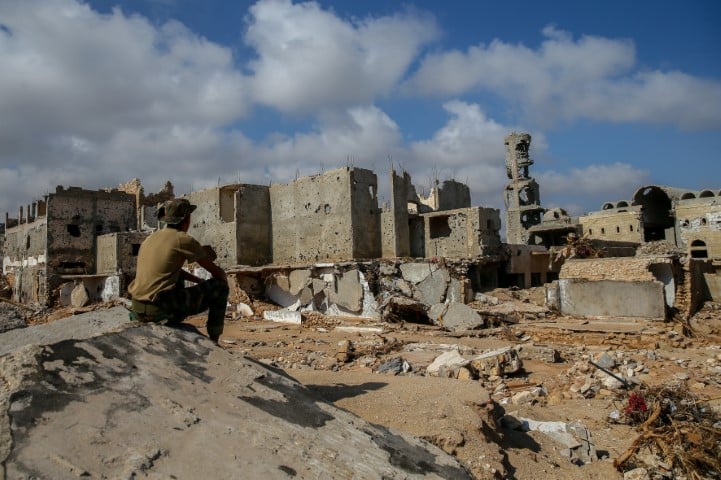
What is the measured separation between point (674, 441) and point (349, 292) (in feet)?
40.2

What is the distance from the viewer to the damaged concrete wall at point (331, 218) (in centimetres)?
1878

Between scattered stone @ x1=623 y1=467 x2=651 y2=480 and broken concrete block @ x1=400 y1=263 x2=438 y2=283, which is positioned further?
broken concrete block @ x1=400 y1=263 x2=438 y2=283

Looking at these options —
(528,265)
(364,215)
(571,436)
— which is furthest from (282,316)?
(571,436)

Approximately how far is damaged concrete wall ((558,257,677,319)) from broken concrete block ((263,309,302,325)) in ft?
26.5

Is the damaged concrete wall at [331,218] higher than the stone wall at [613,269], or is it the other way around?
the damaged concrete wall at [331,218]

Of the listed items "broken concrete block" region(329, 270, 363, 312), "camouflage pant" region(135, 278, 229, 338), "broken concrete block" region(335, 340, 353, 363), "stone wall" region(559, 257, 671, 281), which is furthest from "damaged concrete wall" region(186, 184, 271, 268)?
"camouflage pant" region(135, 278, 229, 338)

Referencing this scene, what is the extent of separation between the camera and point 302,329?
49.8 feet

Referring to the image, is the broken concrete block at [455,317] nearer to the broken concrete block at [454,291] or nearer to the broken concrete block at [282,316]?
the broken concrete block at [454,291]

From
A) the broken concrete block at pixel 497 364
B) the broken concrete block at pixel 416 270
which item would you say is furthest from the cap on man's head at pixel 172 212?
the broken concrete block at pixel 416 270

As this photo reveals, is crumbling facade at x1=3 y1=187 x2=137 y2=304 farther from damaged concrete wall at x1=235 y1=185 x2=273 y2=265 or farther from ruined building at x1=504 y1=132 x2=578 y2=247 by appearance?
ruined building at x1=504 y1=132 x2=578 y2=247

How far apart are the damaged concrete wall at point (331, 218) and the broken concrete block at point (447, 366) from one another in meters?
10.6

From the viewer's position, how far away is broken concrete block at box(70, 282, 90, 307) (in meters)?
24.1

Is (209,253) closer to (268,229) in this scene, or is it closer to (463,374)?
(463,374)

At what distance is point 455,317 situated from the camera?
14.3 metres
